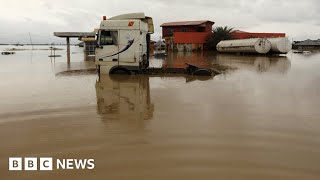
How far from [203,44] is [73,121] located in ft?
154

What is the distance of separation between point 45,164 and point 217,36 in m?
48.3

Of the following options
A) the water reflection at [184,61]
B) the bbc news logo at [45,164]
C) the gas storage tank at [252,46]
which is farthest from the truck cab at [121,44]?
the gas storage tank at [252,46]

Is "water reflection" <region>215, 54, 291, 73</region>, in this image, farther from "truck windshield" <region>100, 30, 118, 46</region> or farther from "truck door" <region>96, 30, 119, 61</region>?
"truck windshield" <region>100, 30, 118, 46</region>

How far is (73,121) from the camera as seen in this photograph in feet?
26.8

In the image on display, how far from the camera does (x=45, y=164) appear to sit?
5.46m

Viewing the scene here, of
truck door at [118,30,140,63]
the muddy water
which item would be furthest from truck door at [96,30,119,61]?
the muddy water

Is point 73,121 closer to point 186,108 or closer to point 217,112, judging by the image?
point 186,108

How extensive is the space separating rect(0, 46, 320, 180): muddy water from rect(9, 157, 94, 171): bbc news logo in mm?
144

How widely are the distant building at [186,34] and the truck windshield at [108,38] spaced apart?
3688 centimetres

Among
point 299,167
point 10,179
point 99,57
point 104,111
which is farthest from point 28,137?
point 99,57

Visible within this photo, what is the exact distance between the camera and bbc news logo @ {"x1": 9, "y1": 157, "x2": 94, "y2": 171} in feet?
17.5

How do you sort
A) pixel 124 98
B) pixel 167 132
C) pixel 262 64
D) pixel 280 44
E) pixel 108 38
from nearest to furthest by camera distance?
pixel 167 132 → pixel 124 98 → pixel 108 38 → pixel 262 64 → pixel 280 44

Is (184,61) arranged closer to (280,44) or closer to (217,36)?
(280,44)

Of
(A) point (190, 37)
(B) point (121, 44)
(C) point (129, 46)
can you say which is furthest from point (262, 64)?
(A) point (190, 37)
